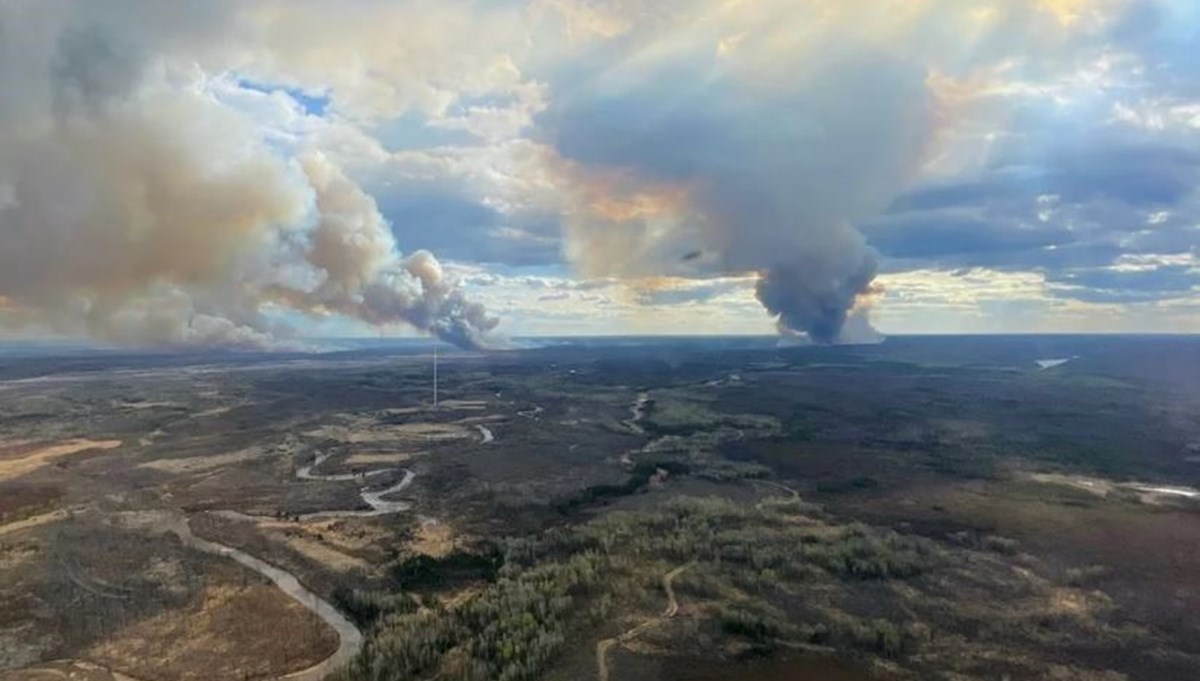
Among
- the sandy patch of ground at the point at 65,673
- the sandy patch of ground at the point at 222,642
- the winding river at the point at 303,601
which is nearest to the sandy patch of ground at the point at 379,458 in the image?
the winding river at the point at 303,601

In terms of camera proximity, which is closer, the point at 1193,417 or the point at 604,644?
the point at 604,644

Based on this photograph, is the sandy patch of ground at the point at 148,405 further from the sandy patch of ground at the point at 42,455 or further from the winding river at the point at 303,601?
the winding river at the point at 303,601

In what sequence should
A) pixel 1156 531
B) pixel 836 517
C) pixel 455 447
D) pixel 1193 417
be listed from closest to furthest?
pixel 1156 531 → pixel 836 517 → pixel 455 447 → pixel 1193 417

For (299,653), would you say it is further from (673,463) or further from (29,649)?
(673,463)

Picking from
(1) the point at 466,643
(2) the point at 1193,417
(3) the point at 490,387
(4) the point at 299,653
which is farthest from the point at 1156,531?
(3) the point at 490,387

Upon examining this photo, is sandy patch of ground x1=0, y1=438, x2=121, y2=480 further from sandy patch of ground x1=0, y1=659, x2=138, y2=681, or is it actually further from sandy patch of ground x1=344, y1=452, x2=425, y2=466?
sandy patch of ground x1=0, y1=659, x2=138, y2=681

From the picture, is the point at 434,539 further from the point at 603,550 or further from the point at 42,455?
the point at 42,455
